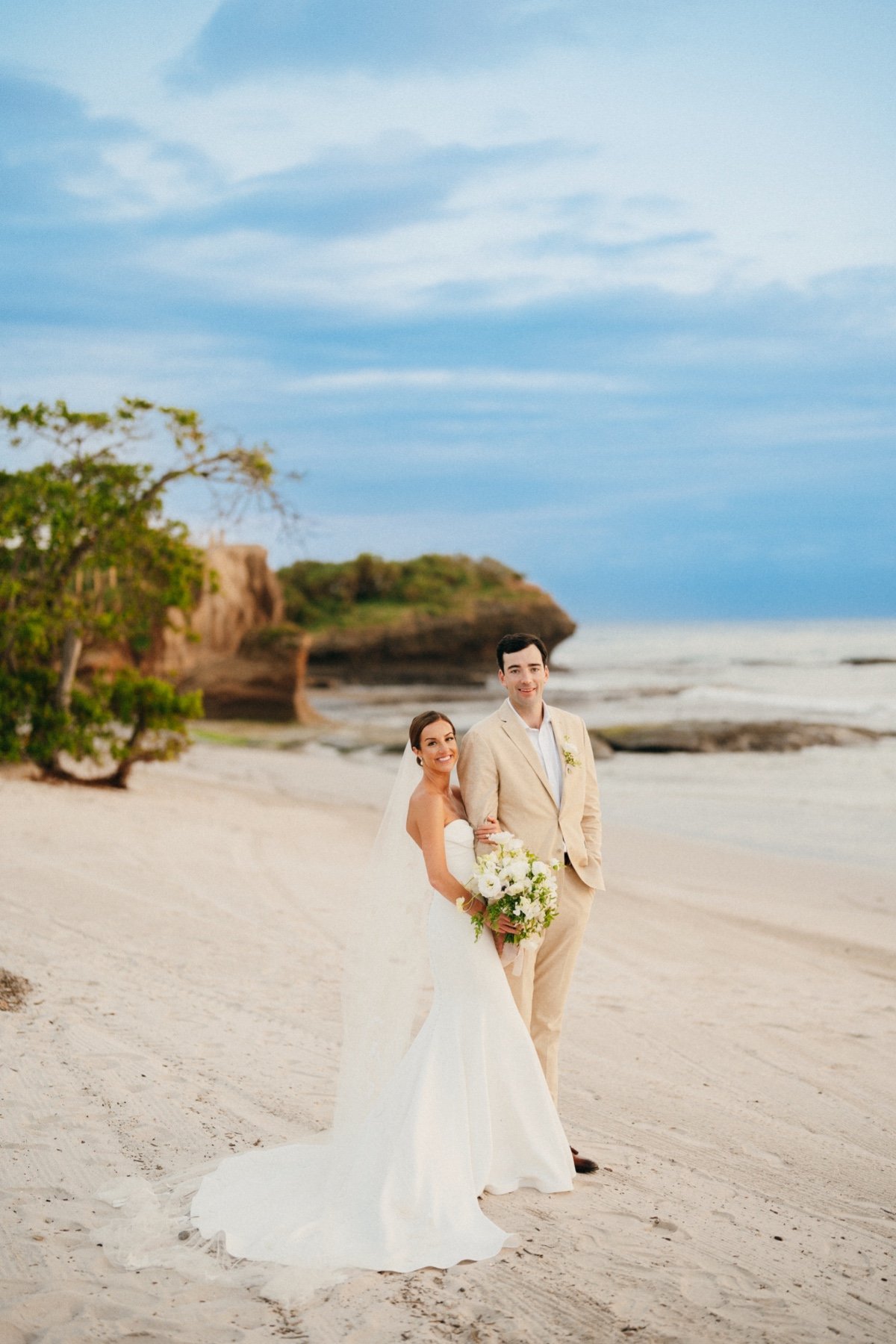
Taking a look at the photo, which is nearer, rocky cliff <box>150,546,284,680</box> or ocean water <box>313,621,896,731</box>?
rocky cliff <box>150,546,284,680</box>

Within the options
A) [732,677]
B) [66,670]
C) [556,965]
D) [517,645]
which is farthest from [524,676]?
[732,677]

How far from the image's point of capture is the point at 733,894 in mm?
11555

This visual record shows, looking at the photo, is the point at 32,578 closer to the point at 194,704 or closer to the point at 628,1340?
the point at 194,704

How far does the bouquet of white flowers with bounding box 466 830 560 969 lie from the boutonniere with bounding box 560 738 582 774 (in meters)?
0.49

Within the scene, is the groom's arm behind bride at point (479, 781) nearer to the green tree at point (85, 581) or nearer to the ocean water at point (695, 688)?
the green tree at point (85, 581)

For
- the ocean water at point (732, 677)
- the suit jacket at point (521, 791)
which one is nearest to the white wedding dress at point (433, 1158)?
the suit jacket at point (521, 791)

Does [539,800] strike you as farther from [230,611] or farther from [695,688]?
[695,688]

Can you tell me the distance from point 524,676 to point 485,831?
64 cm

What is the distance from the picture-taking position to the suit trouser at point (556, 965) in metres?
4.52

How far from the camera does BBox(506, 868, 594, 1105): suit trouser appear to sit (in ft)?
14.8

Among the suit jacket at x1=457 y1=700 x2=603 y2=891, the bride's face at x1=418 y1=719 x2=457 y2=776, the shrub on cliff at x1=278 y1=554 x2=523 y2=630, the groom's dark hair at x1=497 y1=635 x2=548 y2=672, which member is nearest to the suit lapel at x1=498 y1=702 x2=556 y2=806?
the suit jacket at x1=457 y1=700 x2=603 y2=891

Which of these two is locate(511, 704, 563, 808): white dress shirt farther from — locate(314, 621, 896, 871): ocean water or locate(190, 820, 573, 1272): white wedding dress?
locate(314, 621, 896, 871): ocean water

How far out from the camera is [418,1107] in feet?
13.3

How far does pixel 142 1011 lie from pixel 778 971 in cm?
482
